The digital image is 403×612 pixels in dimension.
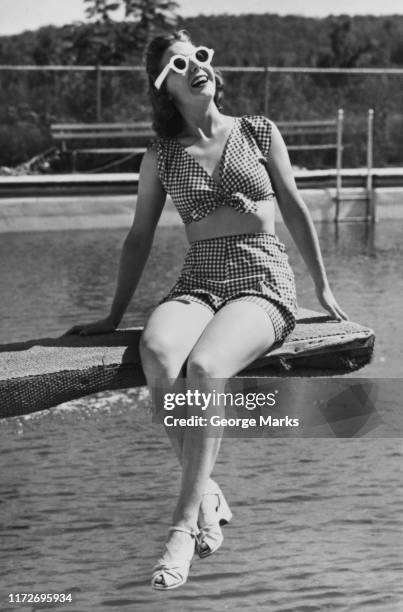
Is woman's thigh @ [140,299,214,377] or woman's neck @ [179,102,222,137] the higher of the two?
woman's neck @ [179,102,222,137]

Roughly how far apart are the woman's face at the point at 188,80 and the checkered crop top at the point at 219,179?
0.35 feet

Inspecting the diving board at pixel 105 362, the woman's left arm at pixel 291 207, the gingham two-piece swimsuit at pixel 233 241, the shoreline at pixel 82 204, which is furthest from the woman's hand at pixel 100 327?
the shoreline at pixel 82 204

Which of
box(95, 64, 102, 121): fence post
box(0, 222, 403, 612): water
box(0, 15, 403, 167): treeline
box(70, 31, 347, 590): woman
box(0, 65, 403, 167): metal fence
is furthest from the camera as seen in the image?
box(0, 15, 403, 167): treeline

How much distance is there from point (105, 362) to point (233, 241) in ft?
1.26

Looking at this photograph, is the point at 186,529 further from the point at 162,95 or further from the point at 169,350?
the point at 162,95

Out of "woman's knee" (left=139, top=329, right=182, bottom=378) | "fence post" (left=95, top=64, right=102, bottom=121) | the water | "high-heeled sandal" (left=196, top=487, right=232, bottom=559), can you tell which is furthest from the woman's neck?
"fence post" (left=95, top=64, right=102, bottom=121)

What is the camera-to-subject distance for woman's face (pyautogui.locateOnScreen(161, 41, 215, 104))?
10.00ft

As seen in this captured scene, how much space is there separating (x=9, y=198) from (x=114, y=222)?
914 mm

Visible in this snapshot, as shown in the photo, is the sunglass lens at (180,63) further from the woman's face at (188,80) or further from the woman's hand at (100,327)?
the woman's hand at (100,327)

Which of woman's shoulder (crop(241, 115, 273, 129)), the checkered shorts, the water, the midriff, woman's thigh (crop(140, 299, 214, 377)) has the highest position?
woman's shoulder (crop(241, 115, 273, 129))

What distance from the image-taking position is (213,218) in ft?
10.0

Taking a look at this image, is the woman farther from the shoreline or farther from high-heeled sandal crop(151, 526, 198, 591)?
the shoreline

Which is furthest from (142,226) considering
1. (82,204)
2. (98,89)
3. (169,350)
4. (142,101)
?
(142,101)

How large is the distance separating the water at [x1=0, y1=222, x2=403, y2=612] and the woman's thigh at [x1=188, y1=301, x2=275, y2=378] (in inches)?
29.5
